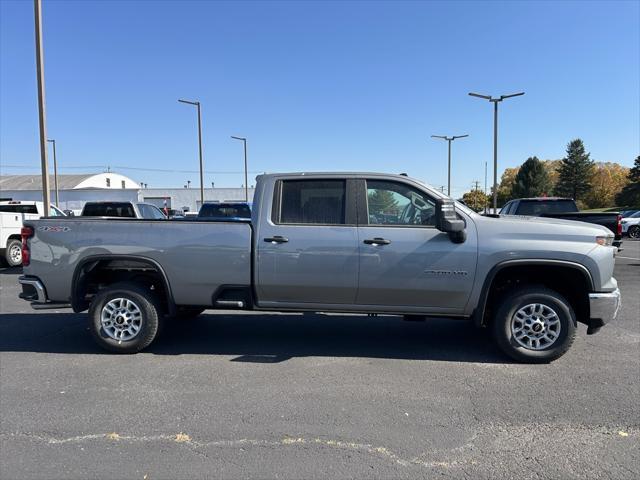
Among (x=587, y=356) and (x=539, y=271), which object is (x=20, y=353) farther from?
(x=587, y=356)

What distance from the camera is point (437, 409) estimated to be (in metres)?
3.96

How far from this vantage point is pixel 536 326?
16.2 ft

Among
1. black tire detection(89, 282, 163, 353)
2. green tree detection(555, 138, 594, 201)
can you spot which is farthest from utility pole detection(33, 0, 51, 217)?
green tree detection(555, 138, 594, 201)

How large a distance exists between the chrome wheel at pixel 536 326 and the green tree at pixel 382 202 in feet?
5.55

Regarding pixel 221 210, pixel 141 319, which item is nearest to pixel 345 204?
pixel 141 319

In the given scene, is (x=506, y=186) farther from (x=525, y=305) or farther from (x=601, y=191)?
(x=525, y=305)

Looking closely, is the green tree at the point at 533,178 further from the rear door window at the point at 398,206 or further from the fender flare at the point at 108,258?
the fender flare at the point at 108,258

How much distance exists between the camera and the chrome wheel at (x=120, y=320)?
5320 millimetres

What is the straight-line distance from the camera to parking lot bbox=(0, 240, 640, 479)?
315cm

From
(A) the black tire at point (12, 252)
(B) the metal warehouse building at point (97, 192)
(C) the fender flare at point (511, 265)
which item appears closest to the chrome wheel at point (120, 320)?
(C) the fender flare at point (511, 265)

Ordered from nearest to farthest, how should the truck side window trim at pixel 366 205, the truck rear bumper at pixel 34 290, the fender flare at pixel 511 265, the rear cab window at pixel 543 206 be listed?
the fender flare at pixel 511 265
the truck side window trim at pixel 366 205
the truck rear bumper at pixel 34 290
the rear cab window at pixel 543 206

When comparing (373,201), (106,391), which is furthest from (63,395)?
(373,201)

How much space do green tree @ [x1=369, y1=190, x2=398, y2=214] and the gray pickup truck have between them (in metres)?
0.01

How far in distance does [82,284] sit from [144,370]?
1.36 meters
